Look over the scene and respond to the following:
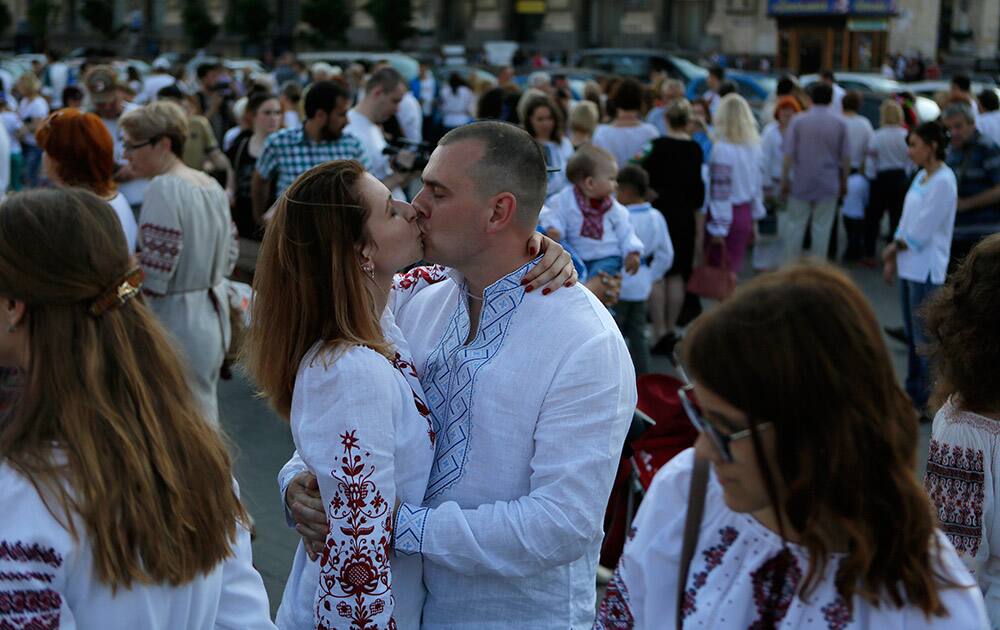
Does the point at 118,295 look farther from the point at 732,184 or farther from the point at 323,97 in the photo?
the point at 732,184

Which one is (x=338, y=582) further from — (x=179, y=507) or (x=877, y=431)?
(x=877, y=431)

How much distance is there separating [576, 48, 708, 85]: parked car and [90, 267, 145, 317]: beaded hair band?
80.6 feet

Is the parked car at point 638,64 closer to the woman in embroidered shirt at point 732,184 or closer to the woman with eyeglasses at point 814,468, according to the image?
the woman in embroidered shirt at point 732,184

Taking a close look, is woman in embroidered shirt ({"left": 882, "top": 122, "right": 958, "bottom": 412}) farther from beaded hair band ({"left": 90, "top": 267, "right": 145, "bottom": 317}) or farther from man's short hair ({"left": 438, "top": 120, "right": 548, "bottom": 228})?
beaded hair band ({"left": 90, "top": 267, "right": 145, "bottom": 317})

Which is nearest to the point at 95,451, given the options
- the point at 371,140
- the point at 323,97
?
the point at 323,97

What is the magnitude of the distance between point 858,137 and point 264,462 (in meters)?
8.30

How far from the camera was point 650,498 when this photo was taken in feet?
6.31

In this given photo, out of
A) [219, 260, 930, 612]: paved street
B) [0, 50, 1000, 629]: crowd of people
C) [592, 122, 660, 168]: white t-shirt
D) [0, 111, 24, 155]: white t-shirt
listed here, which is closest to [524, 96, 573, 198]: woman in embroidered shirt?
[592, 122, 660, 168]: white t-shirt

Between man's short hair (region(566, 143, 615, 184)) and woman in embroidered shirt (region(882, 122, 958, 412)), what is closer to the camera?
man's short hair (region(566, 143, 615, 184))

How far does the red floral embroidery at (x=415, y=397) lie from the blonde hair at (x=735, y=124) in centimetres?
789

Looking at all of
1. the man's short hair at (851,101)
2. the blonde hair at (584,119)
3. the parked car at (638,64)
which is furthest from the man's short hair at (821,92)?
the parked car at (638,64)

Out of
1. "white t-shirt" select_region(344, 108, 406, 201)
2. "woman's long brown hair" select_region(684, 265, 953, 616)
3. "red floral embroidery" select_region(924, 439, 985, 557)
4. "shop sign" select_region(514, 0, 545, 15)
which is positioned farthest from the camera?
"shop sign" select_region(514, 0, 545, 15)

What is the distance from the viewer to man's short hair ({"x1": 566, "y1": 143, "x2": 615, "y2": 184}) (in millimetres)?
6465

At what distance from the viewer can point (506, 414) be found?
251 centimetres
